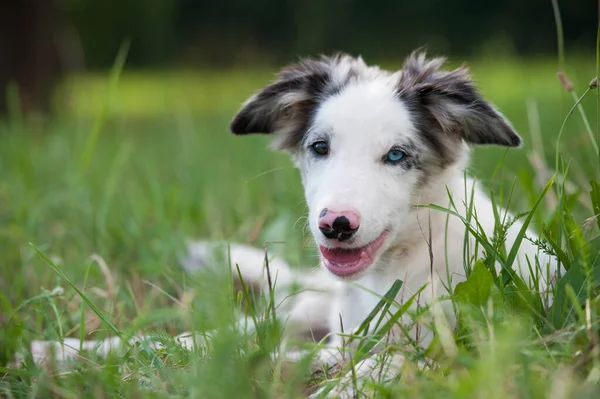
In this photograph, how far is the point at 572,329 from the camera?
2084mm

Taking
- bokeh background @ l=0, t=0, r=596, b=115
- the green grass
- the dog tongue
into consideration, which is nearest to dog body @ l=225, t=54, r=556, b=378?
the dog tongue

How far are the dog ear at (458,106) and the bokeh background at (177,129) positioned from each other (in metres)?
0.23

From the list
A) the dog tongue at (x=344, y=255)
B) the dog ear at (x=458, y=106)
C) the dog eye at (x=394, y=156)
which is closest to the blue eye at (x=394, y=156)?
the dog eye at (x=394, y=156)

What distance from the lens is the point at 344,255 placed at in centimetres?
259

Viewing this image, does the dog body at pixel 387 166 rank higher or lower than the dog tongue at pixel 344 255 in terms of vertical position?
higher

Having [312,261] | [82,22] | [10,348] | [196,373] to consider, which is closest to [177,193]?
[312,261]

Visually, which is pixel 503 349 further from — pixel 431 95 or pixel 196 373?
pixel 431 95

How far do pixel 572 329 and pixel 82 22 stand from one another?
59.0 ft

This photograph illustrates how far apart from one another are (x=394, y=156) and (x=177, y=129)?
7.25m

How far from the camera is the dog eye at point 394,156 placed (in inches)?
107

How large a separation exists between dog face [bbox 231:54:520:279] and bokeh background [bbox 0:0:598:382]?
318mm

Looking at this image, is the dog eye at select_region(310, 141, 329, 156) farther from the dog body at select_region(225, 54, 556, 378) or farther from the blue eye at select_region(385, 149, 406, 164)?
the blue eye at select_region(385, 149, 406, 164)

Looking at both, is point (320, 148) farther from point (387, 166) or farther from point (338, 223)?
point (338, 223)

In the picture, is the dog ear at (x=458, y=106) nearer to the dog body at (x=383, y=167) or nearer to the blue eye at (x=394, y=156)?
the dog body at (x=383, y=167)
